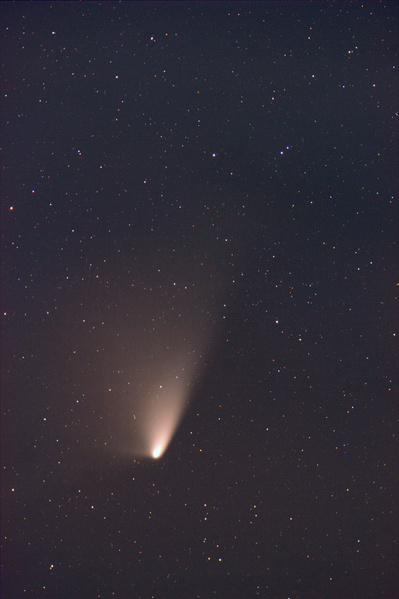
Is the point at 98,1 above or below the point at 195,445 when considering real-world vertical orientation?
above

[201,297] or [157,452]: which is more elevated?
[201,297]

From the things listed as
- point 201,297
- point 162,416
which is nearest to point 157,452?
point 162,416

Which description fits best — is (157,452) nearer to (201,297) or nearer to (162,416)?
(162,416)

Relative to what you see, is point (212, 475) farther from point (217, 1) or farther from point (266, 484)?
point (217, 1)

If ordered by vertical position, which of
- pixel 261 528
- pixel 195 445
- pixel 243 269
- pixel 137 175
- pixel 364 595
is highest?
pixel 137 175

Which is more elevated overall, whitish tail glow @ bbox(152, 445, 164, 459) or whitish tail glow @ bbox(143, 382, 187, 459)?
whitish tail glow @ bbox(143, 382, 187, 459)

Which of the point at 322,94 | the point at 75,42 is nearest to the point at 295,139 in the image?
the point at 322,94

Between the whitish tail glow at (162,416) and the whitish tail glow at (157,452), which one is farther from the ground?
the whitish tail glow at (162,416)
